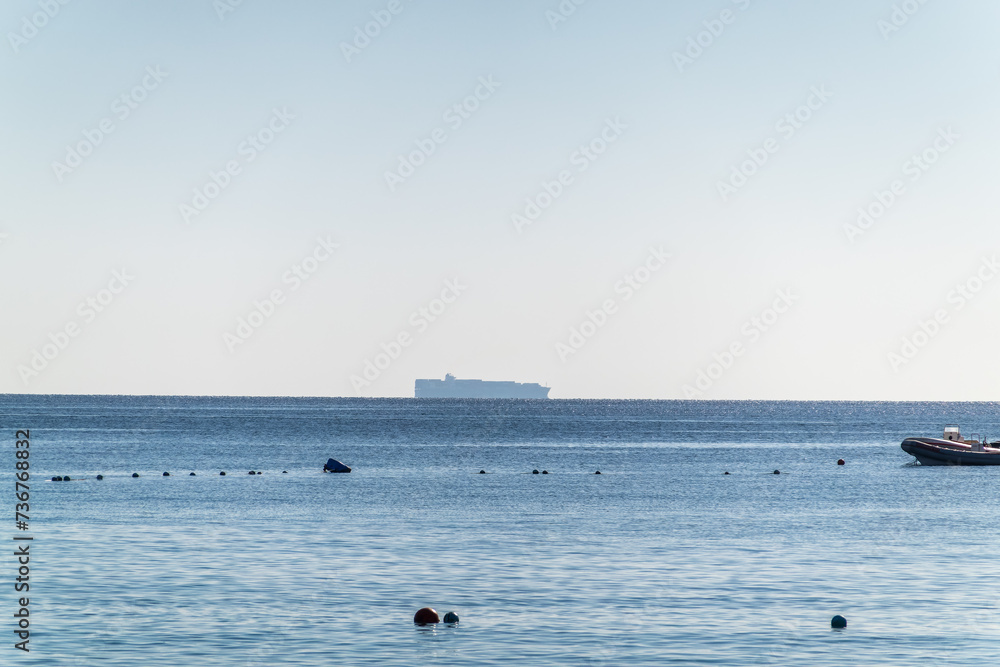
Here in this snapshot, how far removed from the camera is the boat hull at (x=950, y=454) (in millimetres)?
98750

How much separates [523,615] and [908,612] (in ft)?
32.3

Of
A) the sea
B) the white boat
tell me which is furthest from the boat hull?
the sea

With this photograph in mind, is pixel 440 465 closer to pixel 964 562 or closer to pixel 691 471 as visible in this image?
pixel 691 471

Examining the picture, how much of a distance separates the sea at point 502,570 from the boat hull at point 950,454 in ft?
56.8

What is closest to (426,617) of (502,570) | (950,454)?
(502,570)

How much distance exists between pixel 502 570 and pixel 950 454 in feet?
242

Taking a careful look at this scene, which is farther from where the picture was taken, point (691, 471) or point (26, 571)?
point (691, 471)

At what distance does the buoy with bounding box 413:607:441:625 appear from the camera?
28.7 metres

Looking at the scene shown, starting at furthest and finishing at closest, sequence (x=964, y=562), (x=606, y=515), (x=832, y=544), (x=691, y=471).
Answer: (x=691, y=471), (x=606, y=515), (x=832, y=544), (x=964, y=562)

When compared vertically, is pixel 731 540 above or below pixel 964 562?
above

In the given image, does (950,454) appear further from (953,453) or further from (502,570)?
(502,570)

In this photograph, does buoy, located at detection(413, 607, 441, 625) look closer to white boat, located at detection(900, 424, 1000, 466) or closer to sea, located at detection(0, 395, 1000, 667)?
sea, located at detection(0, 395, 1000, 667)

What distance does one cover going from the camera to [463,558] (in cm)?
3959

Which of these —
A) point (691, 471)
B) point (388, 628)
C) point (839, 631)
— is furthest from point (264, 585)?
point (691, 471)
